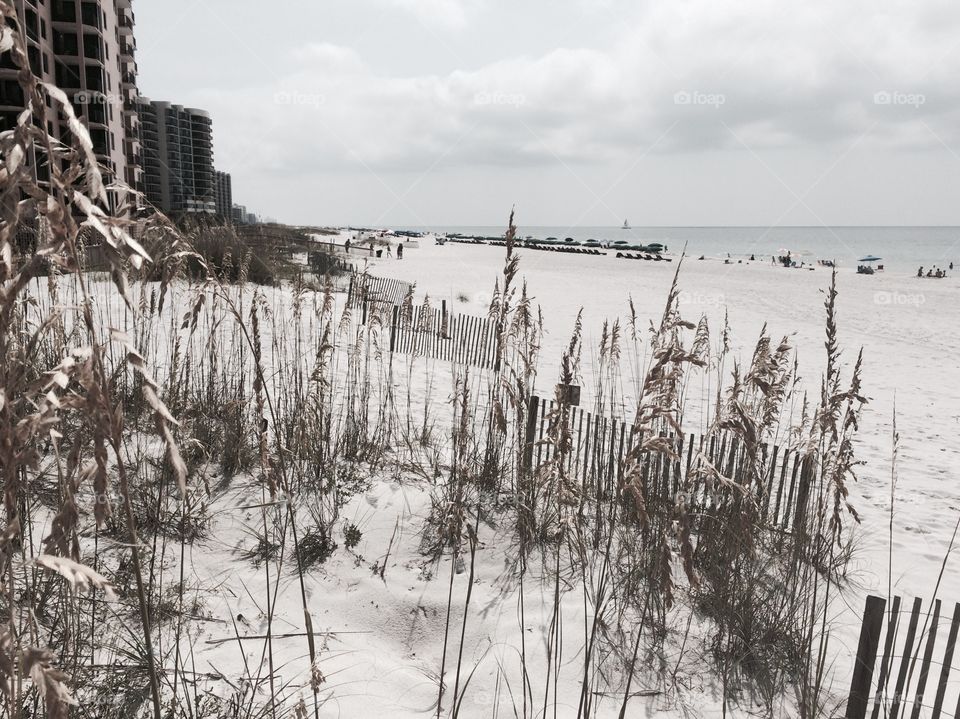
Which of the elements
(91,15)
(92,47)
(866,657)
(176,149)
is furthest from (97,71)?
(176,149)

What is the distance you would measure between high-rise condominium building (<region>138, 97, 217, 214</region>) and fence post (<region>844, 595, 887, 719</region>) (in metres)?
83.9

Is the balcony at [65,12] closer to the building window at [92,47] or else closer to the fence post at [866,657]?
the building window at [92,47]

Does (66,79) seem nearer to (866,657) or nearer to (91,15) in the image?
(91,15)

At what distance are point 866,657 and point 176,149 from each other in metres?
106

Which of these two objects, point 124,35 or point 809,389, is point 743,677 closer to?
point 809,389

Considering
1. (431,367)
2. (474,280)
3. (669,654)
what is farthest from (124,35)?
(669,654)

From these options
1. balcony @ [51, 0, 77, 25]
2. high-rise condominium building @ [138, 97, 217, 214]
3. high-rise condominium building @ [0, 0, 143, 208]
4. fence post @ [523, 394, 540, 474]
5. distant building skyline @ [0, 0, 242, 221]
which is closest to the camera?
fence post @ [523, 394, 540, 474]

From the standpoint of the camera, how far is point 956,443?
7668mm

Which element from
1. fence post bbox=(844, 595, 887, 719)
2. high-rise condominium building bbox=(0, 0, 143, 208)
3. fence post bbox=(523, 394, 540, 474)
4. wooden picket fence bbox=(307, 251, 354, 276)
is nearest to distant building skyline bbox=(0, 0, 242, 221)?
high-rise condominium building bbox=(0, 0, 143, 208)

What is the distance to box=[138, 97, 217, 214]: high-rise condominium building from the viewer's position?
3108 inches

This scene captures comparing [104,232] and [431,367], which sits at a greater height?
[104,232]

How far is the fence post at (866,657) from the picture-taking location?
2252 millimetres

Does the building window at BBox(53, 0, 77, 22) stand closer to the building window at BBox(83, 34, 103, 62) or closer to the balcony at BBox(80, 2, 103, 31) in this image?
the balcony at BBox(80, 2, 103, 31)

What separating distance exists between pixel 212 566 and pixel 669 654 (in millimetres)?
2504
